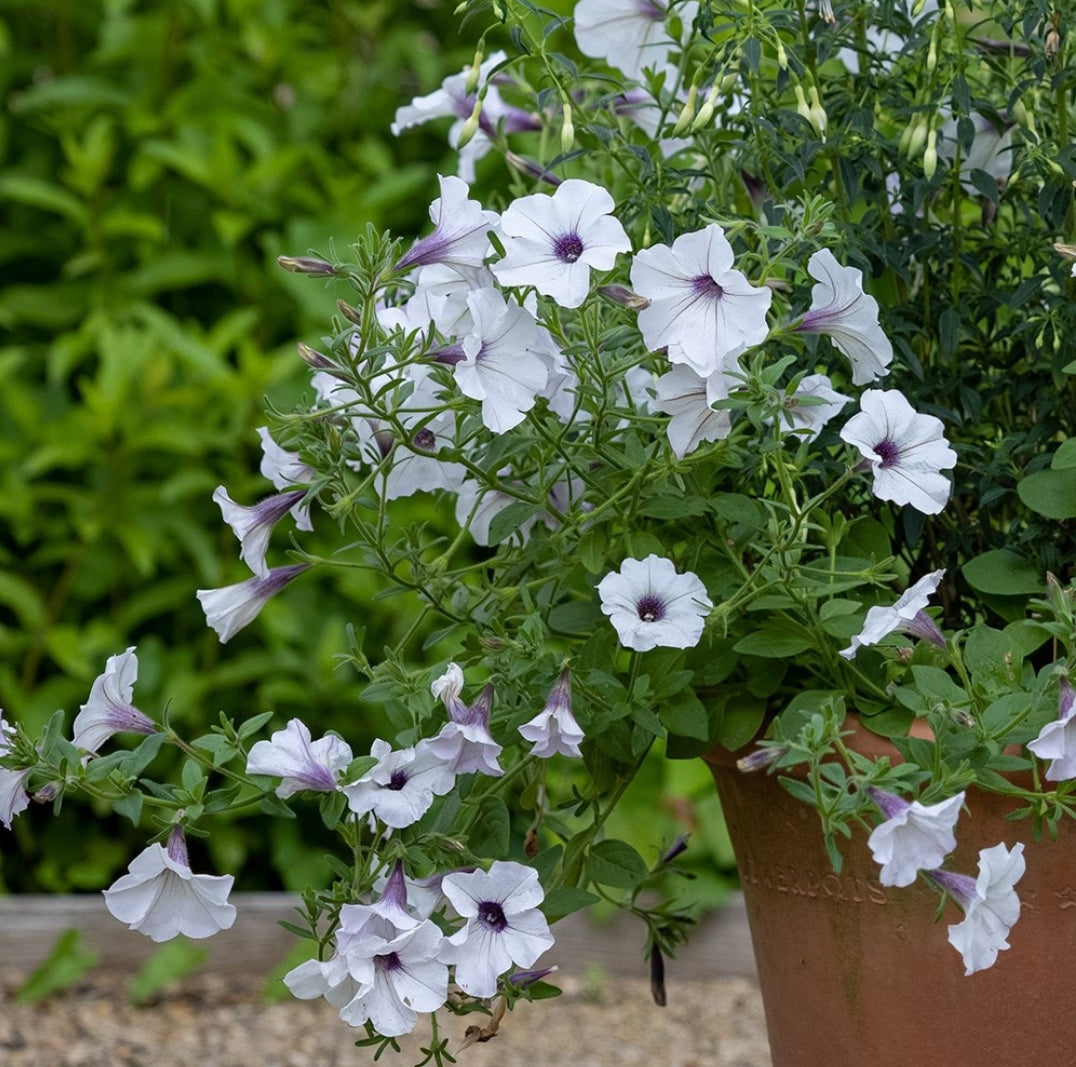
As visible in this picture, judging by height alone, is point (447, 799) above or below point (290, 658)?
below

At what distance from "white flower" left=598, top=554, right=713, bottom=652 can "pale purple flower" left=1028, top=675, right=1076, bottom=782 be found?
7.7 inches

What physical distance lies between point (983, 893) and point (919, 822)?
0.06 meters

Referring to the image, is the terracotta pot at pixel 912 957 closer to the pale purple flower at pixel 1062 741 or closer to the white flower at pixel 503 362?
the pale purple flower at pixel 1062 741

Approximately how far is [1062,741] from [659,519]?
327 mm

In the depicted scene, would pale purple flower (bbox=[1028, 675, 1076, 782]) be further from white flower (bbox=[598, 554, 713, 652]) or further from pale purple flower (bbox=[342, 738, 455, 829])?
pale purple flower (bbox=[342, 738, 455, 829])

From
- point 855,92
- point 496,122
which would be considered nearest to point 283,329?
point 496,122

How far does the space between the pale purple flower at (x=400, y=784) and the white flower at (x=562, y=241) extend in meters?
0.27

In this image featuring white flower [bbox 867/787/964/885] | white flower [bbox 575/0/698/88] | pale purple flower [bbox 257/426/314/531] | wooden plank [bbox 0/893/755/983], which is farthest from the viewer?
wooden plank [bbox 0/893/755/983]

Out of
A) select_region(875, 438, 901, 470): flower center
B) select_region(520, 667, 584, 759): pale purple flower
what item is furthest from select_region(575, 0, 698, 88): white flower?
select_region(520, 667, 584, 759): pale purple flower

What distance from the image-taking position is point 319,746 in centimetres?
87

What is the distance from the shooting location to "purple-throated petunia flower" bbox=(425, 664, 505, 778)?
0.86 m

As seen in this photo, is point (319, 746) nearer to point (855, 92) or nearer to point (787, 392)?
point (787, 392)

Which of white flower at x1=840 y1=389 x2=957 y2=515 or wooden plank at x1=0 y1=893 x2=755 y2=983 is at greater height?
wooden plank at x1=0 y1=893 x2=755 y2=983

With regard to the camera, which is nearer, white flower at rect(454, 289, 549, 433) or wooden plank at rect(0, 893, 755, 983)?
white flower at rect(454, 289, 549, 433)
